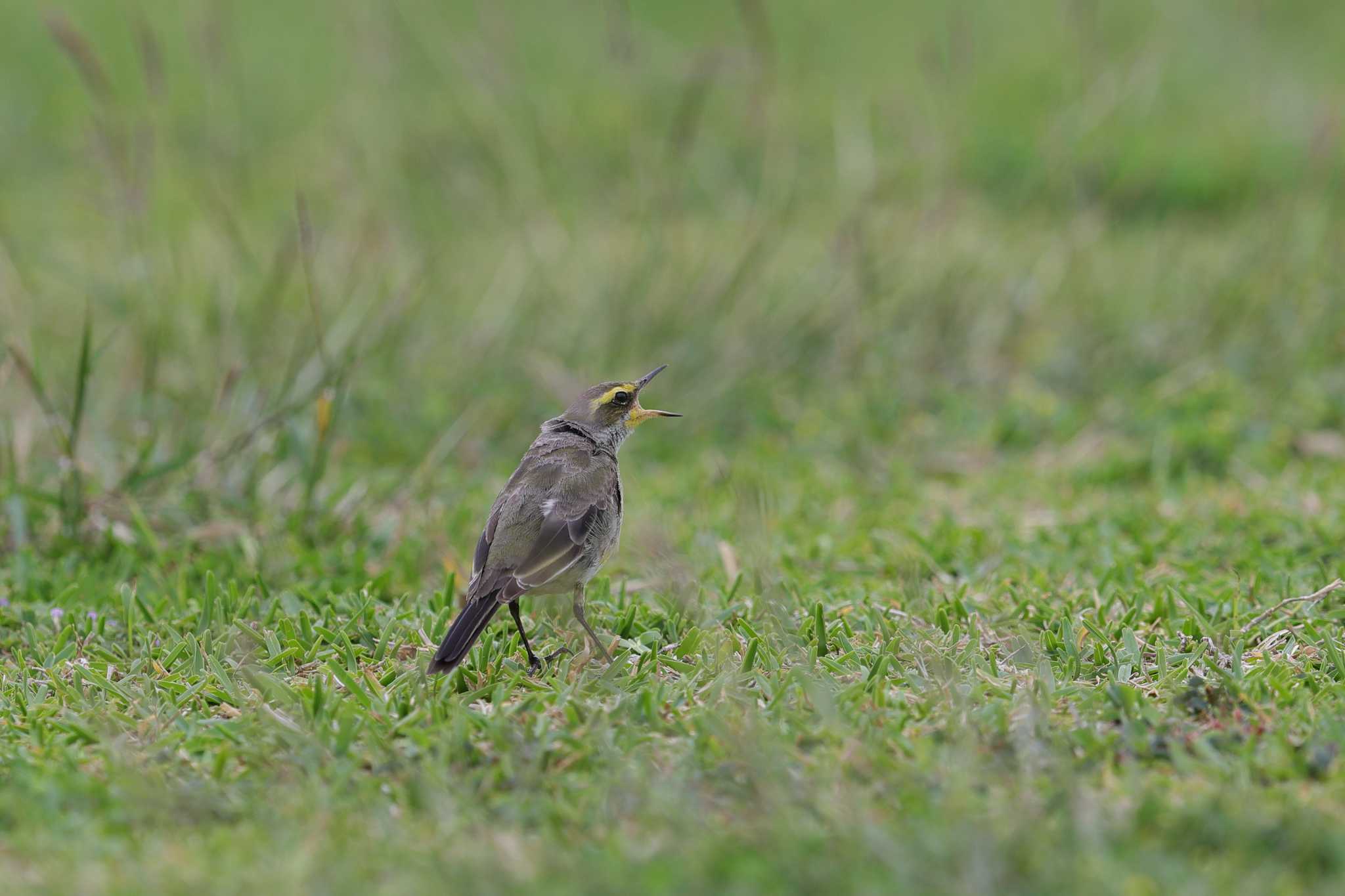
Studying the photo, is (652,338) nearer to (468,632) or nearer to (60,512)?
(60,512)

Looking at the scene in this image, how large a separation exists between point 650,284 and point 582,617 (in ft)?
11.1

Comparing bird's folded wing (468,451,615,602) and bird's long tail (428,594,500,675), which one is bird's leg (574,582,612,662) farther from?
bird's long tail (428,594,500,675)

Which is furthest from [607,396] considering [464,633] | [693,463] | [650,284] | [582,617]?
[650,284]

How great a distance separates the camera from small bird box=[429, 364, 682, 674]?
3.58m

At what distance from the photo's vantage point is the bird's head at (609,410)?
13.9 ft

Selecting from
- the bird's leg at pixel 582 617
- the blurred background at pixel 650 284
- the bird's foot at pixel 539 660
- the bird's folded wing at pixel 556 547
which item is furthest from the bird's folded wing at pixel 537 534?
the blurred background at pixel 650 284

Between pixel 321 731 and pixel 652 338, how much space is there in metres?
3.81

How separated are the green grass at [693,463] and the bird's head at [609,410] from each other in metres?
0.46

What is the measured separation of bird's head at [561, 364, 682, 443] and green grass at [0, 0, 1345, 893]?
18.0 inches

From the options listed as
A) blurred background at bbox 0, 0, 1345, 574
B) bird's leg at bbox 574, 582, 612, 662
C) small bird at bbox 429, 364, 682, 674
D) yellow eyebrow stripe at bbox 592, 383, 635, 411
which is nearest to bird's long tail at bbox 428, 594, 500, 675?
small bird at bbox 429, 364, 682, 674

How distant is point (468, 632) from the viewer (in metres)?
3.47

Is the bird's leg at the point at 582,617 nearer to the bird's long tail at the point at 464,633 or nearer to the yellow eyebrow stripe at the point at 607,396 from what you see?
the bird's long tail at the point at 464,633

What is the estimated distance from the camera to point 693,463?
20.5ft

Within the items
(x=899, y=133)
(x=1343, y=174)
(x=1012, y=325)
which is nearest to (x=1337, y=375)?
(x=1012, y=325)
